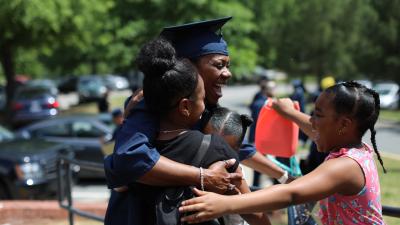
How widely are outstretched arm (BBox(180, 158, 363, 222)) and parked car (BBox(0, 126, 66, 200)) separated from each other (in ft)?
24.5

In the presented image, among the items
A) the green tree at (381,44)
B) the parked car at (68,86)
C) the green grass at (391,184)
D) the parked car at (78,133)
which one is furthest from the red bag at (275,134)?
the parked car at (68,86)

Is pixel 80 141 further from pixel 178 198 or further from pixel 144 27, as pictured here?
pixel 178 198

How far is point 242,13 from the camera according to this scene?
15.6 m

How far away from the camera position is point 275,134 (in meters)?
3.58

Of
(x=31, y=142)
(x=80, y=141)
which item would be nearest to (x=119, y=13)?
(x=80, y=141)

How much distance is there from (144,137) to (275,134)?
5.06 ft

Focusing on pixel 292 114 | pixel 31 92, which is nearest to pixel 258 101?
pixel 292 114

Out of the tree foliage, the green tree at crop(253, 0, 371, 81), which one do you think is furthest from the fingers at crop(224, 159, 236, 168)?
the green tree at crop(253, 0, 371, 81)

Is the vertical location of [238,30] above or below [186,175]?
below

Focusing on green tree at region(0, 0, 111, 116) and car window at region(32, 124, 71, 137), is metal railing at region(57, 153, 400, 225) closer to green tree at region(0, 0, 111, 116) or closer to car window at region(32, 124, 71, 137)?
car window at region(32, 124, 71, 137)

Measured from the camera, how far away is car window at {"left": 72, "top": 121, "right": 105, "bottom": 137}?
1227cm

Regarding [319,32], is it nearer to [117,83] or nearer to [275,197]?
[117,83]

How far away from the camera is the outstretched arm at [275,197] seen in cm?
205

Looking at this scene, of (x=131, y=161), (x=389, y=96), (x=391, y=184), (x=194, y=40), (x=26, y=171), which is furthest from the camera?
(x=389, y=96)
